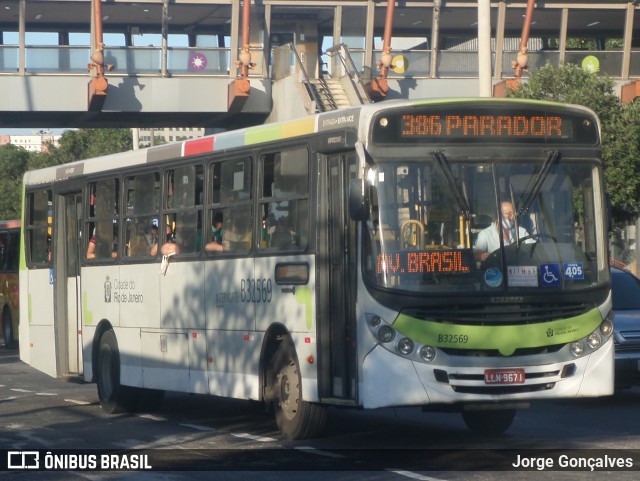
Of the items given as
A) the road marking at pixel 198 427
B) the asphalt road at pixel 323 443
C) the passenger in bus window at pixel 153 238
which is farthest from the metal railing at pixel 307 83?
the road marking at pixel 198 427

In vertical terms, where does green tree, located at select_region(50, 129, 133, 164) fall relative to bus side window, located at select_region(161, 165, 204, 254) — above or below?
above

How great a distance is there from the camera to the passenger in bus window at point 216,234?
13609mm

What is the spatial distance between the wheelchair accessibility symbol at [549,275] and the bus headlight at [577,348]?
1.79 ft

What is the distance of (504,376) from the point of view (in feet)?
36.0

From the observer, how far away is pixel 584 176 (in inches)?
463

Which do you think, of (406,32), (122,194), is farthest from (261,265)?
(406,32)

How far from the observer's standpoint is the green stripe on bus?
10.9 m

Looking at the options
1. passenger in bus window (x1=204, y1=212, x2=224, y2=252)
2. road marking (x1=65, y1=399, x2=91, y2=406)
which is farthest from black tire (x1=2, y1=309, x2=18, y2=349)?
passenger in bus window (x1=204, y1=212, x2=224, y2=252)

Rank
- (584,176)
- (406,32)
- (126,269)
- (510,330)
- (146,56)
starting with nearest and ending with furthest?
(510,330)
(584,176)
(126,269)
(146,56)
(406,32)

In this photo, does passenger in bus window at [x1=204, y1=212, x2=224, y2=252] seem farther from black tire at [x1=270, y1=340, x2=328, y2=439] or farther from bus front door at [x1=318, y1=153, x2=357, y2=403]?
bus front door at [x1=318, y1=153, x2=357, y2=403]

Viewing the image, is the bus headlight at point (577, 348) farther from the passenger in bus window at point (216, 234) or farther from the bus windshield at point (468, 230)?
the passenger in bus window at point (216, 234)

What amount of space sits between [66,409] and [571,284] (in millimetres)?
7334

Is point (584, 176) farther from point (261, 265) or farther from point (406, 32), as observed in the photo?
point (406, 32)

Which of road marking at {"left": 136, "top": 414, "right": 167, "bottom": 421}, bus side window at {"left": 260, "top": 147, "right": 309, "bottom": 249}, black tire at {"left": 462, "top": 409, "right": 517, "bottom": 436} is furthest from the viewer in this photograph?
road marking at {"left": 136, "top": 414, "right": 167, "bottom": 421}
